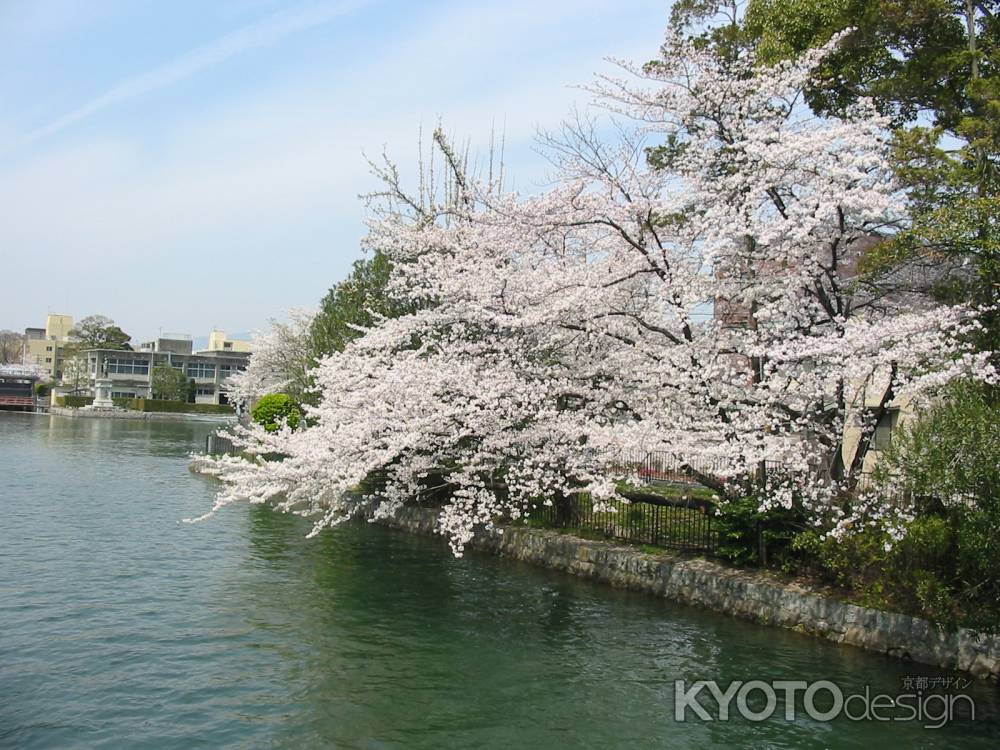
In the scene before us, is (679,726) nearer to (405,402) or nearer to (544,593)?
(544,593)

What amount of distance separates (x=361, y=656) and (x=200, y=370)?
104 metres

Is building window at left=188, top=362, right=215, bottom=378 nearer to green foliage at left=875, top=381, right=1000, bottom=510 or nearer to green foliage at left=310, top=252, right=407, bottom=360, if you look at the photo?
green foliage at left=310, top=252, right=407, bottom=360

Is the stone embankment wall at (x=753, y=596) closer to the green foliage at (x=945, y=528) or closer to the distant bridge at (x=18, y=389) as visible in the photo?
the green foliage at (x=945, y=528)

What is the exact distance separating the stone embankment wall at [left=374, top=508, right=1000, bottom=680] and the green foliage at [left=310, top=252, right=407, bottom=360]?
336 inches

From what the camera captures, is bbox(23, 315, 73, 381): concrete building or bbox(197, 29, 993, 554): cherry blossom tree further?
bbox(23, 315, 73, 381): concrete building

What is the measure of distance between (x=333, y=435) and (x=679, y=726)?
8943 mm

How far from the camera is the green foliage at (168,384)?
9069cm

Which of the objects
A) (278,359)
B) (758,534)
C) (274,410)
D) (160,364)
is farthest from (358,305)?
(160,364)

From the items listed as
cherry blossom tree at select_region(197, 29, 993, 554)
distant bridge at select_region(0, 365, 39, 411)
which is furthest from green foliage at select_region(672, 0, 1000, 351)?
distant bridge at select_region(0, 365, 39, 411)

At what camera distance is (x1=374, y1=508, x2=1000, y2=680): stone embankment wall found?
10852 millimetres

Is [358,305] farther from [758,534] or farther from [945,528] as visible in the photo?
[945,528]

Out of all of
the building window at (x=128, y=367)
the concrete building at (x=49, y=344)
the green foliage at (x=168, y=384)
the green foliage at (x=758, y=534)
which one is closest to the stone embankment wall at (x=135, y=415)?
the green foliage at (x=168, y=384)

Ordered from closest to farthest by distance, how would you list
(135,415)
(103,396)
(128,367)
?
(135,415) < (103,396) < (128,367)

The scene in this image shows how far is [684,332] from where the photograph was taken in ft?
47.8
